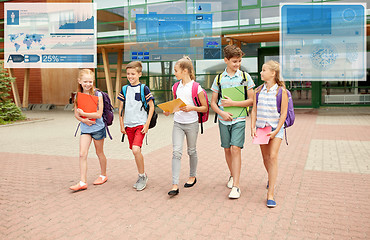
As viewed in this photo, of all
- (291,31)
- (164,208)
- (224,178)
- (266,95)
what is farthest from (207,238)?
(291,31)

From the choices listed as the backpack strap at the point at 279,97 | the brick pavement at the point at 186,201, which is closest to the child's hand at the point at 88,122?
the brick pavement at the point at 186,201

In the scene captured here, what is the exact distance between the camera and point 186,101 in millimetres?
4500

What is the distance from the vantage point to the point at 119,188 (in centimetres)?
486

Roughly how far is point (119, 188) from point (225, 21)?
13.6 meters

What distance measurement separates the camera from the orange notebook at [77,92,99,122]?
15.6 feet

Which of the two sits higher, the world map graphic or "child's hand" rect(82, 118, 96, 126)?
the world map graphic

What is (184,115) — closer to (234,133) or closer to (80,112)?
(234,133)

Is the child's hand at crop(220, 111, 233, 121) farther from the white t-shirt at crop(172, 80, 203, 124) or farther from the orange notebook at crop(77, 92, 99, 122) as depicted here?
the orange notebook at crop(77, 92, 99, 122)

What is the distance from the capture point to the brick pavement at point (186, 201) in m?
3.38

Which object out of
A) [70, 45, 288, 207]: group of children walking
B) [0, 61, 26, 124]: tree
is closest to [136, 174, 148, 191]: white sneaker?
[70, 45, 288, 207]: group of children walking

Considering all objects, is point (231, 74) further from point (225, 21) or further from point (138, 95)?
point (225, 21)
